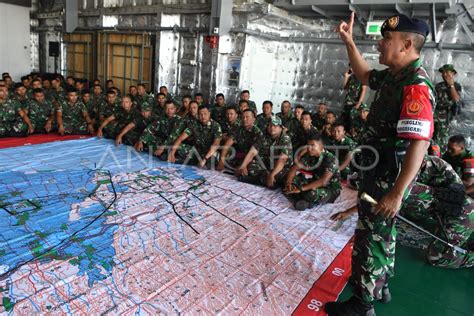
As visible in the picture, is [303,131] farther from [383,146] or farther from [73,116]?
[73,116]

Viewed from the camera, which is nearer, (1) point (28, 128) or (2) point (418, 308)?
(2) point (418, 308)

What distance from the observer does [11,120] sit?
17.9 feet

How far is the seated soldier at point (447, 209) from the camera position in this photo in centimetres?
260

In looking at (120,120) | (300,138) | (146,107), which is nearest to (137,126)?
(146,107)

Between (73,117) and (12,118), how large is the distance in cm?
85

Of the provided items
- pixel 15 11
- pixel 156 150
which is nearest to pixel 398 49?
pixel 156 150

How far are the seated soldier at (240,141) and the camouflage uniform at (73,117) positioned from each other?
2679 mm

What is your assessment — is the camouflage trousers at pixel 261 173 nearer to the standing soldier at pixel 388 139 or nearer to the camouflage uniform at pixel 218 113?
the camouflage uniform at pixel 218 113

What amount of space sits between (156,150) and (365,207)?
3.53 metres

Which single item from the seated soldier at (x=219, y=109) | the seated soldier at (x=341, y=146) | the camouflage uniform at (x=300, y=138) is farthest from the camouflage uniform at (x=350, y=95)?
the seated soldier at (x=219, y=109)

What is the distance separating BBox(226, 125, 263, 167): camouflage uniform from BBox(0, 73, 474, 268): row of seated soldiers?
0.01 meters

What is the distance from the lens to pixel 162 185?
378cm

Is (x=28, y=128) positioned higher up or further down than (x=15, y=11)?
further down

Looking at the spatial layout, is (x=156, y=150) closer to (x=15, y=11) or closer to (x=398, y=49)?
(x=398, y=49)
